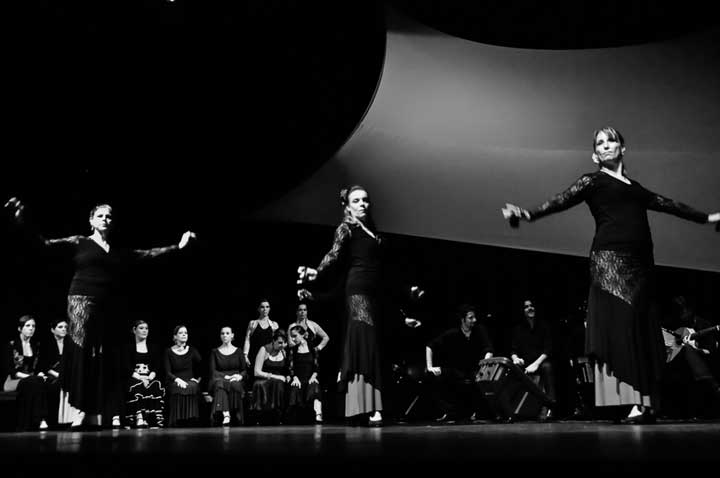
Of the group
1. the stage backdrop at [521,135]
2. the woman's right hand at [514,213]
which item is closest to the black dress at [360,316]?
the woman's right hand at [514,213]

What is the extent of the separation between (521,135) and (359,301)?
312 cm

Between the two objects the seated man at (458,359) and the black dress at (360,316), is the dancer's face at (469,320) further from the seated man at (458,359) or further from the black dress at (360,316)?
the black dress at (360,316)

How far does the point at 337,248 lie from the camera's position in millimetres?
4449

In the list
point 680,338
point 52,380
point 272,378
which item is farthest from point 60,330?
point 680,338

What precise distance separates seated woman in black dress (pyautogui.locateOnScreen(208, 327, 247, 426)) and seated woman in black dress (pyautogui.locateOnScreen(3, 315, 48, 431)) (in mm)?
1739

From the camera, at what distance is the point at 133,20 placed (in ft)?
19.2

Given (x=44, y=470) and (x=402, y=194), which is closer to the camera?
(x=44, y=470)

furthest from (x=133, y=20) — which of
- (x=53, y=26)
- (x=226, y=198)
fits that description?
(x=226, y=198)

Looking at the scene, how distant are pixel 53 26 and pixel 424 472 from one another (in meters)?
5.35

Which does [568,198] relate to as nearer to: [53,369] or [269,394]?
[269,394]

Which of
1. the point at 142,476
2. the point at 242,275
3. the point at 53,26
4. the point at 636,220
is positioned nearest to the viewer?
the point at 142,476

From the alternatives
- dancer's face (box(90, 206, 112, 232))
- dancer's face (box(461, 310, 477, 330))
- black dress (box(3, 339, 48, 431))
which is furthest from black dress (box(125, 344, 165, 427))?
dancer's face (box(461, 310, 477, 330))

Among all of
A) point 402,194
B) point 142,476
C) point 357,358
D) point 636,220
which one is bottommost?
point 142,476

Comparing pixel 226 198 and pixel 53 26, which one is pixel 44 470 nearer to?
pixel 53 26
